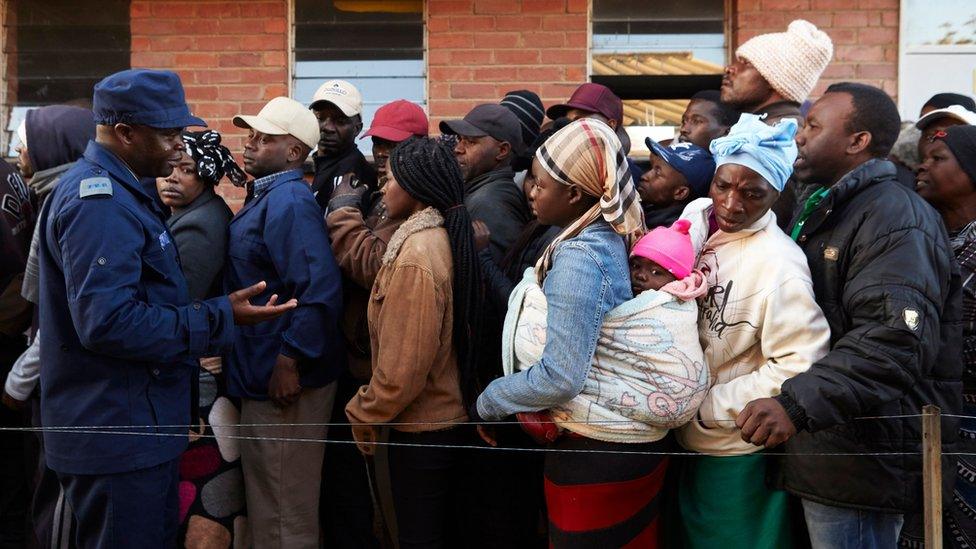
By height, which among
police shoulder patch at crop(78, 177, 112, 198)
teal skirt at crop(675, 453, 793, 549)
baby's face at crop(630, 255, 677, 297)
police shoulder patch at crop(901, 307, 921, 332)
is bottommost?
teal skirt at crop(675, 453, 793, 549)

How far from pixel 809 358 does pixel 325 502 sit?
87.0 inches

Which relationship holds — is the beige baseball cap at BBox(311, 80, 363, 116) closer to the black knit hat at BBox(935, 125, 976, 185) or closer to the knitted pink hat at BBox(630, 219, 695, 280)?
the knitted pink hat at BBox(630, 219, 695, 280)

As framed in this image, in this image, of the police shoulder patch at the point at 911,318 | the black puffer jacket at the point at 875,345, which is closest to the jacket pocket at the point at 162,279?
the black puffer jacket at the point at 875,345

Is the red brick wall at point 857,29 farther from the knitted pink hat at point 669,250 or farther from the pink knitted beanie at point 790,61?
the knitted pink hat at point 669,250

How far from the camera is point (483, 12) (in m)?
6.41

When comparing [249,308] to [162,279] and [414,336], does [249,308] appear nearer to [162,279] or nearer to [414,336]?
[162,279]

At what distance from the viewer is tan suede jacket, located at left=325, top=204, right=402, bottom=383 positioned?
13.3ft

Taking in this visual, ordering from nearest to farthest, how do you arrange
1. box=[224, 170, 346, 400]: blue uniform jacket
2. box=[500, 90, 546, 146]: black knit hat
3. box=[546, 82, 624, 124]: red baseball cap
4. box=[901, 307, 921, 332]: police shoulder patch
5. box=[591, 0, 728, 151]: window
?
1. box=[901, 307, 921, 332]: police shoulder patch
2. box=[224, 170, 346, 400]: blue uniform jacket
3. box=[546, 82, 624, 124]: red baseball cap
4. box=[500, 90, 546, 146]: black knit hat
5. box=[591, 0, 728, 151]: window

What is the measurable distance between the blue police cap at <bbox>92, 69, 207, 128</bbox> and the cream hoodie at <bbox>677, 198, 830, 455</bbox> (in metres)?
1.87

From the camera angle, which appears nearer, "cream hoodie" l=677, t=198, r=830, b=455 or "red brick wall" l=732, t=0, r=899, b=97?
"cream hoodie" l=677, t=198, r=830, b=455

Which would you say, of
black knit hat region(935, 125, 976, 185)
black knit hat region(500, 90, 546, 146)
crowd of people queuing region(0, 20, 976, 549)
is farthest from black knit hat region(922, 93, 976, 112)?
black knit hat region(500, 90, 546, 146)

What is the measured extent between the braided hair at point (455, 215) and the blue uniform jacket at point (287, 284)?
0.48 m

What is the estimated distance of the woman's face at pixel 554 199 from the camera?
3.37 m

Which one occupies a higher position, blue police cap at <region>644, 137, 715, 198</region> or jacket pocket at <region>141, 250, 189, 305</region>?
blue police cap at <region>644, 137, 715, 198</region>
